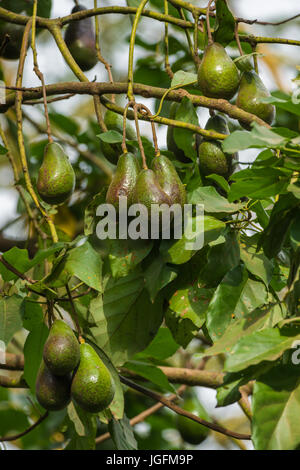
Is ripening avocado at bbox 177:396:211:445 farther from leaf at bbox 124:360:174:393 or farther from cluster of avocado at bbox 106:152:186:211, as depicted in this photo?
cluster of avocado at bbox 106:152:186:211

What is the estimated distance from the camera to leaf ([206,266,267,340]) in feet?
3.36

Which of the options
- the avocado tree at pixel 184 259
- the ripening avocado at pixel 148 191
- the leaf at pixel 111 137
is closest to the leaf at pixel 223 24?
the avocado tree at pixel 184 259

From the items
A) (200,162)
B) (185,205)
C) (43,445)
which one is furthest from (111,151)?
(43,445)

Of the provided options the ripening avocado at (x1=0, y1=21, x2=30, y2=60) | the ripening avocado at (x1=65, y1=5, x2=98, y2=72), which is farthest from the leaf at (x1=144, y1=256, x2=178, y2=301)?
the ripening avocado at (x1=0, y1=21, x2=30, y2=60)

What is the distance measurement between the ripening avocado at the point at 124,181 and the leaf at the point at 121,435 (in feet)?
1.80

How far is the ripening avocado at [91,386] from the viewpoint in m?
1.01

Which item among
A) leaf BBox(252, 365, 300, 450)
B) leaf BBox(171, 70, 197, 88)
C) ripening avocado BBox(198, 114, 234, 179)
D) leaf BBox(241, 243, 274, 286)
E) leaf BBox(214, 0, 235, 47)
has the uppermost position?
leaf BBox(214, 0, 235, 47)

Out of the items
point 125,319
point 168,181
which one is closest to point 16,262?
point 125,319

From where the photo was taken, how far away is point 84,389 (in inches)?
39.6

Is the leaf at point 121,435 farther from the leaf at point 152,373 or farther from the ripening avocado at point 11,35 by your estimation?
the ripening avocado at point 11,35

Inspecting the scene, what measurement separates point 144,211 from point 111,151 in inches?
13.7

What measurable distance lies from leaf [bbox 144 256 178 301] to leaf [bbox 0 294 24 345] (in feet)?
0.75

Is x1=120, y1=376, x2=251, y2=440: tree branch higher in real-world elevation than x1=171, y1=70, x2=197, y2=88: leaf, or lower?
lower
